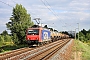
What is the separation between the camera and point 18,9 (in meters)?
67.6

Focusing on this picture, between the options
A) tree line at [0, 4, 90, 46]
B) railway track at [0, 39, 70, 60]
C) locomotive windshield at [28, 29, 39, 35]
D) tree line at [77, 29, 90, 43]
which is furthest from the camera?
tree line at [77, 29, 90, 43]

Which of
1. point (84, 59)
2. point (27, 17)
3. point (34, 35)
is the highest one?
point (27, 17)

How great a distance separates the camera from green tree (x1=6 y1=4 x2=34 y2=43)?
58331 millimetres

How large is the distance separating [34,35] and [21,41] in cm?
2479

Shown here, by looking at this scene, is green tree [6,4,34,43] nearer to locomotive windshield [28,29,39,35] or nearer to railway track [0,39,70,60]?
locomotive windshield [28,29,39,35]

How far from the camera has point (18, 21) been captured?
67625mm

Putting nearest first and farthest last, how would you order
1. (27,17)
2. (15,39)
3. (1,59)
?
(1,59)
(15,39)
(27,17)

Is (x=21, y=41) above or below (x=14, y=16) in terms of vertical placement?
below

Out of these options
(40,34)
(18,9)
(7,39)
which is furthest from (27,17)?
(7,39)

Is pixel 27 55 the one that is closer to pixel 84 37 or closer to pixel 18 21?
pixel 18 21

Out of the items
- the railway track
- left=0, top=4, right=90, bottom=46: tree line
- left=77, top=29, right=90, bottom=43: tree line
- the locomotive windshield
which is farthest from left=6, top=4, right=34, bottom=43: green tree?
left=77, top=29, right=90, bottom=43: tree line

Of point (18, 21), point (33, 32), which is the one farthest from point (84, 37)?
point (33, 32)

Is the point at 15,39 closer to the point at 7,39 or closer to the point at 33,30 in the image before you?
the point at 33,30

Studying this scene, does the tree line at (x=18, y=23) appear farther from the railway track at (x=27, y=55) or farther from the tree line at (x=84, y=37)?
the tree line at (x=84, y=37)
